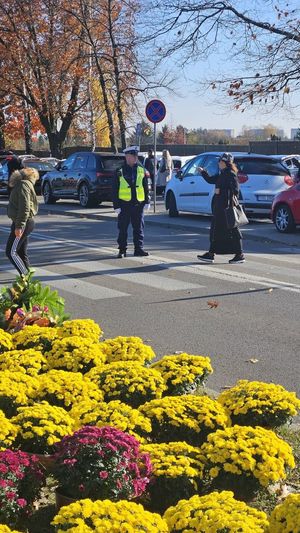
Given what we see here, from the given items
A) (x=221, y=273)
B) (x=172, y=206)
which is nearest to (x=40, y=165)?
(x=172, y=206)

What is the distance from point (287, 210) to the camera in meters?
18.0

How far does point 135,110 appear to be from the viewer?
38375 millimetres

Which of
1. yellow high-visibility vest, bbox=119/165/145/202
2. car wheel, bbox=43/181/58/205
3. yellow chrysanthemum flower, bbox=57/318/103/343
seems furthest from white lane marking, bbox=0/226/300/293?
car wheel, bbox=43/181/58/205

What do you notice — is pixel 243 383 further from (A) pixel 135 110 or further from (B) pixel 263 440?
(A) pixel 135 110

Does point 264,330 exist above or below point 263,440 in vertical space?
below

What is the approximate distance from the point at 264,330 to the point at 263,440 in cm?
474

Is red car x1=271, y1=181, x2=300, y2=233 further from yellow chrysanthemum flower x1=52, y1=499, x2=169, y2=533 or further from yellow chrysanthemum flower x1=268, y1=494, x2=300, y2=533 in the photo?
yellow chrysanthemum flower x1=52, y1=499, x2=169, y2=533

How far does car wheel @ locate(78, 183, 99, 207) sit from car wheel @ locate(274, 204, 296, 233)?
31.3 ft

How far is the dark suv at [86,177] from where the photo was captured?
87.0 ft

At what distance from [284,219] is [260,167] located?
9.77 ft

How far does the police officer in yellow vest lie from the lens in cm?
1431

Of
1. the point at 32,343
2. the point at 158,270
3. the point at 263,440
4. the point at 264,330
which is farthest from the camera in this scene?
the point at 158,270

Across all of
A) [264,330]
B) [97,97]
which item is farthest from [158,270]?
[97,97]

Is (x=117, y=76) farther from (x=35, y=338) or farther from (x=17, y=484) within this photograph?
(x=17, y=484)
